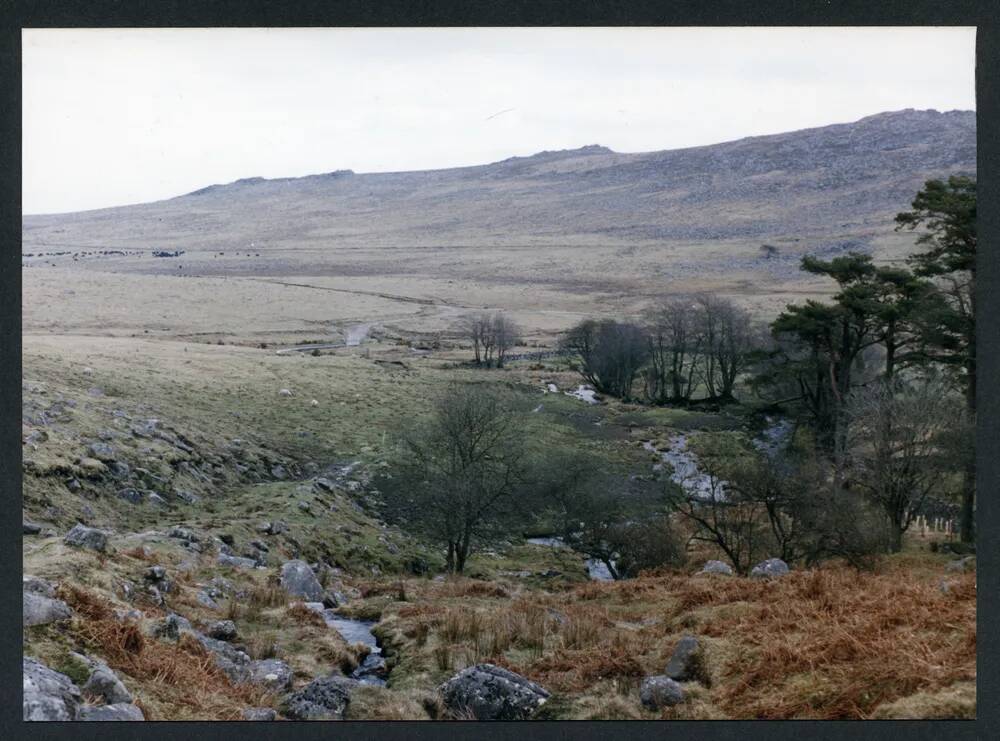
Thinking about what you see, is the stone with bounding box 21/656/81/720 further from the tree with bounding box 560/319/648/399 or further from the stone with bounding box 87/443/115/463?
the tree with bounding box 560/319/648/399

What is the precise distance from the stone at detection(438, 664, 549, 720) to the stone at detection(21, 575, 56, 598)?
307cm

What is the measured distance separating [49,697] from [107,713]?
0.43 meters

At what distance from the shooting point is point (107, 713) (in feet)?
19.3

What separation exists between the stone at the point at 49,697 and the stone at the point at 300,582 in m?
3.01

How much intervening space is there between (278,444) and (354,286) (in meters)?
2.76

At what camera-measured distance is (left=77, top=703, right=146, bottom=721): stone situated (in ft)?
19.2

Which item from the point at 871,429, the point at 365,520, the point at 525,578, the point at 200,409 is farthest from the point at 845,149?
the point at 200,409

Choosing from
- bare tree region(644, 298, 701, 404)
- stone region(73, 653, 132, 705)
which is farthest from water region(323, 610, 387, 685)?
bare tree region(644, 298, 701, 404)

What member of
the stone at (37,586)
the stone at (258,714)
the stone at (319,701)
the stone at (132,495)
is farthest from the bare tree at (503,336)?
the stone at (37,586)

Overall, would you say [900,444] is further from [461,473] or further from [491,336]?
[491,336]

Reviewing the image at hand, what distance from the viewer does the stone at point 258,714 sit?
612cm

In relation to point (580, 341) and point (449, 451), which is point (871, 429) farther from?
point (449, 451)

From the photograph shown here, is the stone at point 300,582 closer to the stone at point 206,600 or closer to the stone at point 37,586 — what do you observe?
the stone at point 206,600

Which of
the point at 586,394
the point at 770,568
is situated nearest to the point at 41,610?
the point at 770,568
